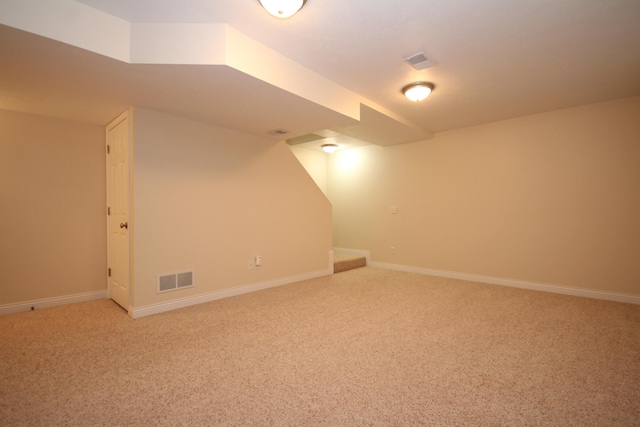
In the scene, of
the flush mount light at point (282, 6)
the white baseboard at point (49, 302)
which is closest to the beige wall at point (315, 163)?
the white baseboard at point (49, 302)

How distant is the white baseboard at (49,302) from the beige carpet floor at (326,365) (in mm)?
153

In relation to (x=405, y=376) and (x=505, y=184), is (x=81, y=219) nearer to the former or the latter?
(x=405, y=376)

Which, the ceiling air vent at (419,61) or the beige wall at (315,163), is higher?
the ceiling air vent at (419,61)

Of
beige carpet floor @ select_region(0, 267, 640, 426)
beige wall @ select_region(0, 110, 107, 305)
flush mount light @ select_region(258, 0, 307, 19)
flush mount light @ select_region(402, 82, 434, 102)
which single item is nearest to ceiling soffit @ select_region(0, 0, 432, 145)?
flush mount light @ select_region(258, 0, 307, 19)

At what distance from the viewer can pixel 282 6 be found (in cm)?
186

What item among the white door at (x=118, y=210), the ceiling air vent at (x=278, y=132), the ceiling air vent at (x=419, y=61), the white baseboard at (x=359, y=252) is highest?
the ceiling air vent at (x=419, y=61)

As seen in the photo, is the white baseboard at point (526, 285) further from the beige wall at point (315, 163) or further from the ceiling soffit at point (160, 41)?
the ceiling soffit at point (160, 41)

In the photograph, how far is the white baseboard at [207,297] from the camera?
3.07 meters

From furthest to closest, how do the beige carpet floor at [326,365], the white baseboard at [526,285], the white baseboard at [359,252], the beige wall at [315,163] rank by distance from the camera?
the beige wall at [315,163] → the white baseboard at [359,252] → the white baseboard at [526,285] → the beige carpet floor at [326,365]

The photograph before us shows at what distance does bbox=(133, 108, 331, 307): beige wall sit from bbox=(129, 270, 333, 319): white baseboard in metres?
0.05

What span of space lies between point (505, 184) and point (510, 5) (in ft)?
9.58

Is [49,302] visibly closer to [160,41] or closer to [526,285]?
[160,41]

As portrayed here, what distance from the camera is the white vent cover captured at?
10.5ft

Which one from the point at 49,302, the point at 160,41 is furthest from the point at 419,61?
the point at 49,302
